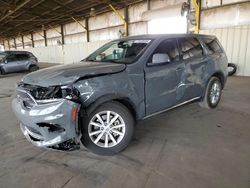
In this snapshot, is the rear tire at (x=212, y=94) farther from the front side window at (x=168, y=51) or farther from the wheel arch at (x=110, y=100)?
the wheel arch at (x=110, y=100)

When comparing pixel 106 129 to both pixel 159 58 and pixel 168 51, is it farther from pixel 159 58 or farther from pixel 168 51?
pixel 168 51

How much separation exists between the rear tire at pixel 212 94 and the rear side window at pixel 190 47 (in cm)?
71

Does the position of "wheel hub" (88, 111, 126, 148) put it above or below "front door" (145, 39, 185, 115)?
below

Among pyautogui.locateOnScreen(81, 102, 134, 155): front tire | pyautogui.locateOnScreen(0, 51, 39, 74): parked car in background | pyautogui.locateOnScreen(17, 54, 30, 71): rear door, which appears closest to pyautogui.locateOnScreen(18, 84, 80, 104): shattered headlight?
pyautogui.locateOnScreen(81, 102, 134, 155): front tire

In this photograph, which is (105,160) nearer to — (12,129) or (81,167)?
(81,167)

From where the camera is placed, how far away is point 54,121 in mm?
2156

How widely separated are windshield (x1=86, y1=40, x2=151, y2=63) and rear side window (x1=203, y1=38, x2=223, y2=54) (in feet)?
5.11

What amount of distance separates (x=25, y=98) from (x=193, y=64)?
2.68 metres

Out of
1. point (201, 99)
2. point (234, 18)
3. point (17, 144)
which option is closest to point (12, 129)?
point (17, 144)

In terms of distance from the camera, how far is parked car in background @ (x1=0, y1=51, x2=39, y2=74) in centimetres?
1119

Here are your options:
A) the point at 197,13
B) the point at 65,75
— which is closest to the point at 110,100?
the point at 65,75

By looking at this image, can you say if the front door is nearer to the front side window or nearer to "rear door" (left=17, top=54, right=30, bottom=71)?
the front side window

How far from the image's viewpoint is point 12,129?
11.9 ft

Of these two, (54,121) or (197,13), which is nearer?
(54,121)
